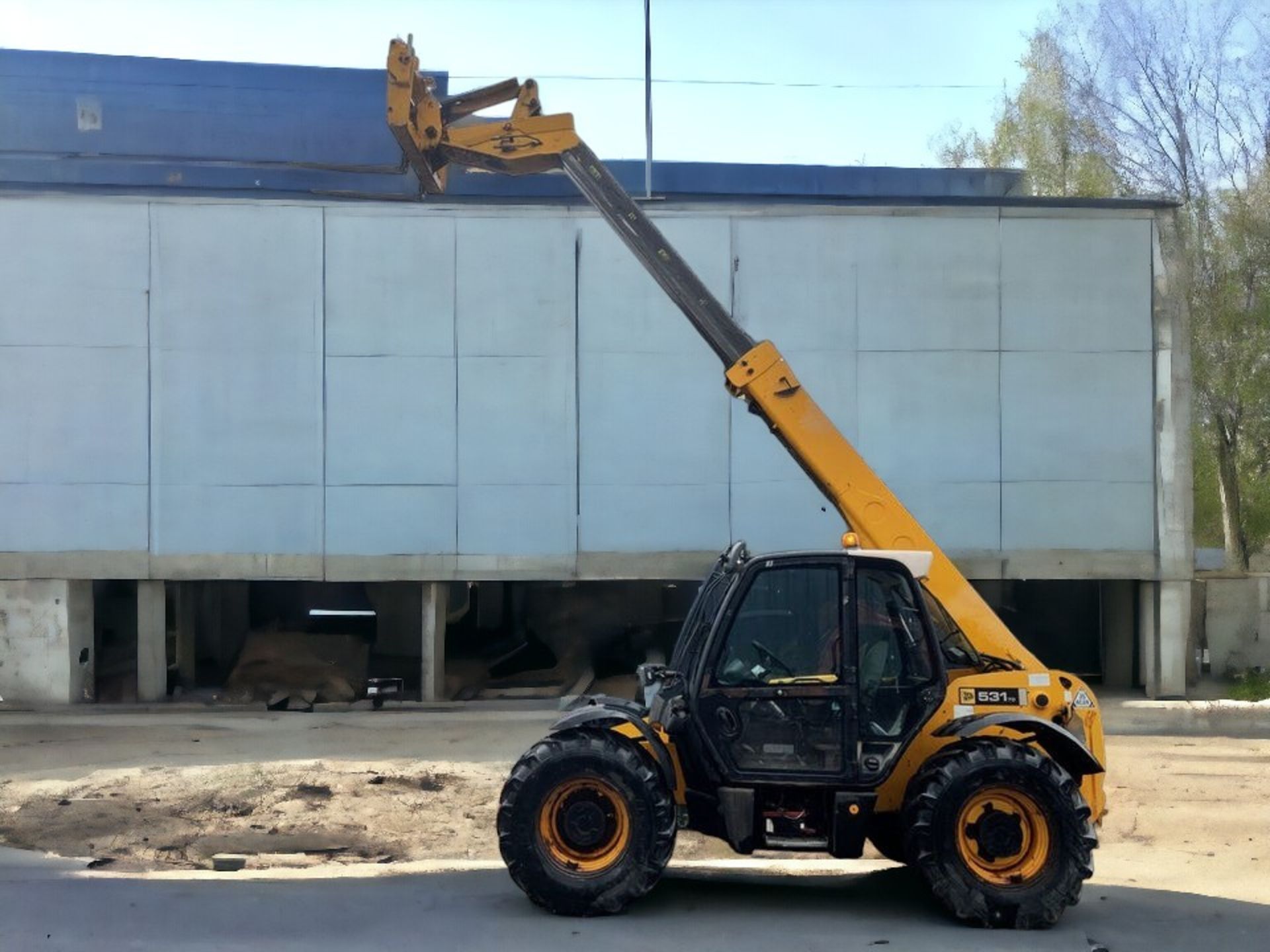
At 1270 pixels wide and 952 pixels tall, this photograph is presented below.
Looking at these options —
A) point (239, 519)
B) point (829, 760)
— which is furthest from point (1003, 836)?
point (239, 519)

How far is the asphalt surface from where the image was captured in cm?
657

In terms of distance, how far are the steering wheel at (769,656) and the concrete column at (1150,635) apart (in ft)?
41.6

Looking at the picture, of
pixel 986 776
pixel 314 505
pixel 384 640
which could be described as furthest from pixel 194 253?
pixel 986 776

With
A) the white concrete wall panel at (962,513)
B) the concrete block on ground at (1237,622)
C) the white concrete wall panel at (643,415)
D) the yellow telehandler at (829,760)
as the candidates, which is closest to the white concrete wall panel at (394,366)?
the white concrete wall panel at (643,415)

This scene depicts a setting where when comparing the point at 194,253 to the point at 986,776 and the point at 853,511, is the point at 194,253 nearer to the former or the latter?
the point at 853,511

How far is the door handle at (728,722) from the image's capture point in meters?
7.21

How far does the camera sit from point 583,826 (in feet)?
23.4

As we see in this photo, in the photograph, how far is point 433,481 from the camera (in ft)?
59.1

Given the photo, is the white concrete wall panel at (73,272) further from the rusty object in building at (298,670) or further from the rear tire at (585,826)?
the rear tire at (585,826)

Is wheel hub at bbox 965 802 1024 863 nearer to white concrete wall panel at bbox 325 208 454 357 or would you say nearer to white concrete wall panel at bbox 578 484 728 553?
white concrete wall panel at bbox 578 484 728 553

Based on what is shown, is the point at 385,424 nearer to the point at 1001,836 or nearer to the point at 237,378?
the point at 237,378

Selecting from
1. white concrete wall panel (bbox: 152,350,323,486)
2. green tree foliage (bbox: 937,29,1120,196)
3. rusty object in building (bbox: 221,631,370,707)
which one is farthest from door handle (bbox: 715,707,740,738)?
green tree foliage (bbox: 937,29,1120,196)

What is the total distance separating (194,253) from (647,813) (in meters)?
13.6

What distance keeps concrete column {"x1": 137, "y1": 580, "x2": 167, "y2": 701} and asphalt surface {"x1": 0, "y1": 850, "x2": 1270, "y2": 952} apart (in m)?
10.2
